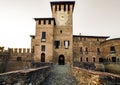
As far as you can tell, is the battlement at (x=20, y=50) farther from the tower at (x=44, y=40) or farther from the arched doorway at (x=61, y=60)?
the arched doorway at (x=61, y=60)

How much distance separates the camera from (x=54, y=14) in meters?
26.7

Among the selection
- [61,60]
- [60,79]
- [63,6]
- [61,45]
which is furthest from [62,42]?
[60,79]

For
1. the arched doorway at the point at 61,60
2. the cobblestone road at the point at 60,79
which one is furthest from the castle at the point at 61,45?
the cobblestone road at the point at 60,79

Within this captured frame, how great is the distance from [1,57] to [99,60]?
2099cm

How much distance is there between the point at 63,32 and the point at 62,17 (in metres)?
3.39

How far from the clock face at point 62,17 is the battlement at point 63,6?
86cm

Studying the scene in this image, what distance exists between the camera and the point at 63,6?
26578mm

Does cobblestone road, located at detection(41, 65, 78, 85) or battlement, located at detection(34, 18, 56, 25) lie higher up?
battlement, located at detection(34, 18, 56, 25)

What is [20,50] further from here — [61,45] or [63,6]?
[63,6]

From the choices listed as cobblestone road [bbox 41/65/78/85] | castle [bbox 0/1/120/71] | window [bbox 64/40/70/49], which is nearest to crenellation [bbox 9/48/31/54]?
castle [bbox 0/1/120/71]

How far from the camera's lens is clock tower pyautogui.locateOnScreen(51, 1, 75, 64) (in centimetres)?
2473

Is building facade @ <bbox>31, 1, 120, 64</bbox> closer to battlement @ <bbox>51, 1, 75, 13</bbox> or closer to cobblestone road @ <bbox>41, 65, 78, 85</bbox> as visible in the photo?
battlement @ <bbox>51, 1, 75, 13</bbox>

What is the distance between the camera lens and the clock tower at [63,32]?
2473cm

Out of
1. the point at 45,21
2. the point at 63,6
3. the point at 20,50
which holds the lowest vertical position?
the point at 20,50
